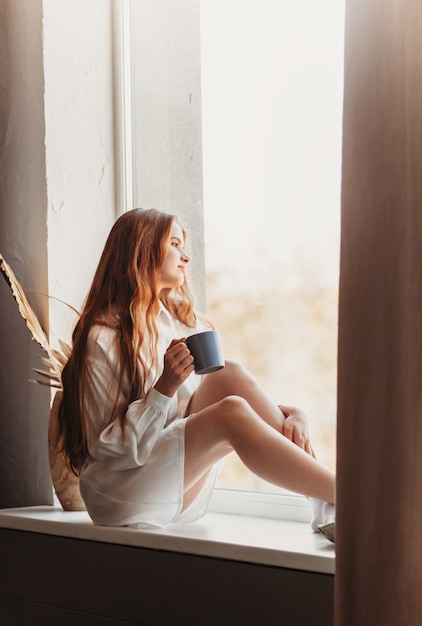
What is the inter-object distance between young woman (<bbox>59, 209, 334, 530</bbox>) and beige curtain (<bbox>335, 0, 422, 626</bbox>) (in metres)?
0.36

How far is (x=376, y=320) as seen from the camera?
3.86 ft

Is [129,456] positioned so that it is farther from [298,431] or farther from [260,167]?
[260,167]

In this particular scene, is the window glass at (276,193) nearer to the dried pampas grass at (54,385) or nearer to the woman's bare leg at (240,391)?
the woman's bare leg at (240,391)

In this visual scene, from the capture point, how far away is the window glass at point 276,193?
191 centimetres

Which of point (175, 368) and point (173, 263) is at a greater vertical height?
point (173, 263)

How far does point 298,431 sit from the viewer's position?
170cm

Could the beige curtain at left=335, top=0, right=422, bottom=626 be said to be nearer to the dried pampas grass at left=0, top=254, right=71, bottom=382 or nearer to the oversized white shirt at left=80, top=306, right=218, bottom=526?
the oversized white shirt at left=80, top=306, right=218, bottom=526

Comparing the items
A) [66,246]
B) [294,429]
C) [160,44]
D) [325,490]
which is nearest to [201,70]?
[160,44]

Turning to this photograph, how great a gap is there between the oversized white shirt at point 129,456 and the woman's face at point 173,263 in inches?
9.0

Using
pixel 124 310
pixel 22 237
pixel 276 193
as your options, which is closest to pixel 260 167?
pixel 276 193

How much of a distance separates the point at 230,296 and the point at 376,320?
37.8 inches

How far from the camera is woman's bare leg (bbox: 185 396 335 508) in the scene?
1.55 meters

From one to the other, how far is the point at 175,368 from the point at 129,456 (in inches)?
8.3

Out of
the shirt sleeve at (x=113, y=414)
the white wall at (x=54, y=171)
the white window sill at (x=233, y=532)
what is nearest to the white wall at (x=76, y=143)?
the white wall at (x=54, y=171)
